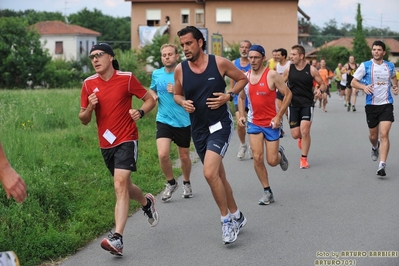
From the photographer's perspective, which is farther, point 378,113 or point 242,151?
point 242,151

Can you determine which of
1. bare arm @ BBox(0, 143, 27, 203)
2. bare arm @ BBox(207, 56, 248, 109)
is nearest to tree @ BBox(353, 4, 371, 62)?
bare arm @ BBox(207, 56, 248, 109)

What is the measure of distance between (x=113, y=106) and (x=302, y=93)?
5752 mm

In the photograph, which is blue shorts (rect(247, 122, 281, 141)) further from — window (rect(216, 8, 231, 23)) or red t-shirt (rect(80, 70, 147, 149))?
window (rect(216, 8, 231, 23))

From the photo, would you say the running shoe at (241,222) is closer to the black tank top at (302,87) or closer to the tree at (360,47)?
the black tank top at (302,87)

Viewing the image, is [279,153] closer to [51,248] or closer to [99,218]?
[99,218]

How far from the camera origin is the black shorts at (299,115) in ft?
40.1

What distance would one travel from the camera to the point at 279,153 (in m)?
10.2

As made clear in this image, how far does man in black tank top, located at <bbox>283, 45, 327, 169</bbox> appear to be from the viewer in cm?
1216

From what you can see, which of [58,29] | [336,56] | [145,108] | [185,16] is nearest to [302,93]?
[145,108]

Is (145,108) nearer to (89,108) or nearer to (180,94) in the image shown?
(180,94)

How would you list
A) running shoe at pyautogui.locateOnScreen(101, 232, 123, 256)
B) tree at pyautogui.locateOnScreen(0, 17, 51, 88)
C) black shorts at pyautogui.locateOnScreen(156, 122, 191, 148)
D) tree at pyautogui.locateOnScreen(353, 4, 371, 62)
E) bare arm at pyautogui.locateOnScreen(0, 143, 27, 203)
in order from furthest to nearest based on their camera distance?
tree at pyautogui.locateOnScreen(353, 4, 371, 62) → tree at pyautogui.locateOnScreen(0, 17, 51, 88) → black shorts at pyautogui.locateOnScreen(156, 122, 191, 148) → running shoe at pyautogui.locateOnScreen(101, 232, 123, 256) → bare arm at pyautogui.locateOnScreen(0, 143, 27, 203)

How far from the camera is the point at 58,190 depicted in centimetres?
837

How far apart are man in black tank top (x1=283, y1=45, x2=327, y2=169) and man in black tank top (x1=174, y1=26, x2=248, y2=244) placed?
497cm

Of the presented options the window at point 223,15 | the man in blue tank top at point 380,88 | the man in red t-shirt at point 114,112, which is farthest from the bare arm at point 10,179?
the window at point 223,15
